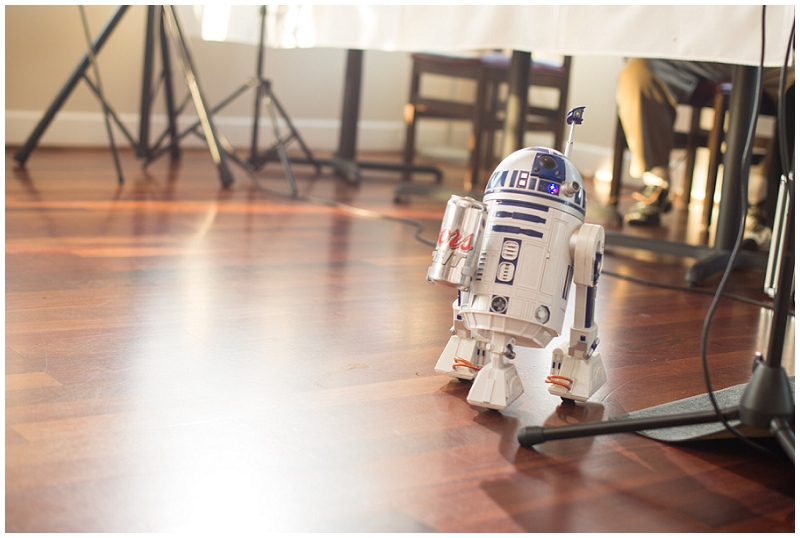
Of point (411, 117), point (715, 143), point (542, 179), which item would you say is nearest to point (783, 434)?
point (542, 179)

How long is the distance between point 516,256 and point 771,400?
31 cm

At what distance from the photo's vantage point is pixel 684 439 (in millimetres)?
1029

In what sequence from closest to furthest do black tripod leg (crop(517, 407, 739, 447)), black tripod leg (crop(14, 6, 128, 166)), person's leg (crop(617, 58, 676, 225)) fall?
black tripod leg (crop(517, 407, 739, 447)) < person's leg (crop(617, 58, 676, 225)) < black tripod leg (crop(14, 6, 128, 166))

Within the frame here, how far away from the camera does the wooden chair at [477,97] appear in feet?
11.3

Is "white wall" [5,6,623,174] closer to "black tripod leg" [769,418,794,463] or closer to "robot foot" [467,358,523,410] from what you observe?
"robot foot" [467,358,523,410]

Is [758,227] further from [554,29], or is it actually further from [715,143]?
[554,29]

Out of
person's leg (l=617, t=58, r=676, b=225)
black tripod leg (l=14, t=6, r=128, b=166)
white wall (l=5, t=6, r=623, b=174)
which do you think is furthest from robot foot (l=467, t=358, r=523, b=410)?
white wall (l=5, t=6, r=623, b=174)

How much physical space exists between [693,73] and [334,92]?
2207 mm

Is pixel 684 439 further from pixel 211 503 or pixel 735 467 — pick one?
pixel 211 503

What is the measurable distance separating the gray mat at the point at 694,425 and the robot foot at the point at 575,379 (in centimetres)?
5

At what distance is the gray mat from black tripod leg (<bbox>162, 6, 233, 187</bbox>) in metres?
2.01

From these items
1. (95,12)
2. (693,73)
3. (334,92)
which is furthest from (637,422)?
(334,92)

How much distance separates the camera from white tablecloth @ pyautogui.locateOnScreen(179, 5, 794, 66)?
5.42 ft

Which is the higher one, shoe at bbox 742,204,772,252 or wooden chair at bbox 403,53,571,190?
wooden chair at bbox 403,53,571,190
